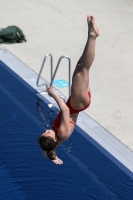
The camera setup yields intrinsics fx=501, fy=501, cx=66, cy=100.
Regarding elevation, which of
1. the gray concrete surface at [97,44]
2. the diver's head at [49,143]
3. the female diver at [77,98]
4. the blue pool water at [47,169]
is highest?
the female diver at [77,98]

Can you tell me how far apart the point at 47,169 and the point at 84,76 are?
2732 millimetres

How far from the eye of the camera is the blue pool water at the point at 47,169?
836 cm

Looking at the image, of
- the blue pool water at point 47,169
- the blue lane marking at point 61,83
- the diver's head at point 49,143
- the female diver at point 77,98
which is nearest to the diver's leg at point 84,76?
the female diver at point 77,98

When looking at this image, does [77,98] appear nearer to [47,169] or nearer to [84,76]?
[84,76]

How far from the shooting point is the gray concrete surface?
10781 millimetres

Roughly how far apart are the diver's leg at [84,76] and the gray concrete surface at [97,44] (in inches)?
125

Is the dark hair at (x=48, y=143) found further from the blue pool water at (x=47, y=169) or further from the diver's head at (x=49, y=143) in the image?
the blue pool water at (x=47, y=169)

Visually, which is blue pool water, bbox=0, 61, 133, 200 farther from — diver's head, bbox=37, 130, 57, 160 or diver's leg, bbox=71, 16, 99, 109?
diver's leg, bbox=71, 16, 99, 109

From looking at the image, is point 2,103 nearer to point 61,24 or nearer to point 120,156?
point 120,156

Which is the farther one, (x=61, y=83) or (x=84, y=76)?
(x=61, y=83)

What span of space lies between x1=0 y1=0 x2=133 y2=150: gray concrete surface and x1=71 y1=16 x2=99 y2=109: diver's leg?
3173mm

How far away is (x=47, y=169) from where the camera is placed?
8891 millimetres

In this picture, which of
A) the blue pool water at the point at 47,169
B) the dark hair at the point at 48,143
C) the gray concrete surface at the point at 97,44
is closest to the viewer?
the dark hair at the point at 48,143

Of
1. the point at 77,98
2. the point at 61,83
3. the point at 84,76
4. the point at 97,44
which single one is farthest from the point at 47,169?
the point at 97,44
